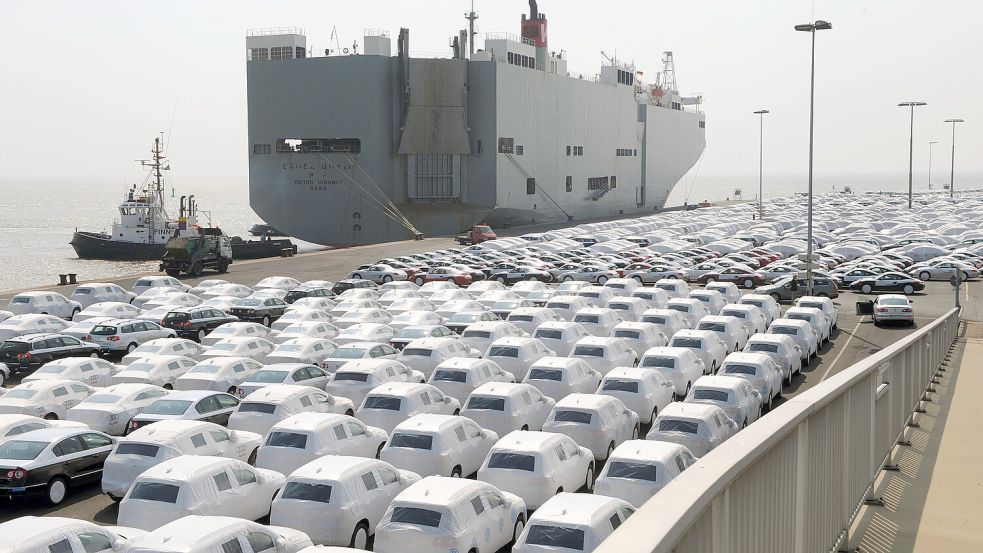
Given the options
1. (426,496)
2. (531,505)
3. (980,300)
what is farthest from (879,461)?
(980,300)

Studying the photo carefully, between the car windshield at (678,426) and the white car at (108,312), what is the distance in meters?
24.8

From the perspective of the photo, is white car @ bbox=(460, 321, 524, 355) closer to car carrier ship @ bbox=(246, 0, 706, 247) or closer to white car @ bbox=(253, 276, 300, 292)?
white car @ bbox=(253, 276, 300, 292)

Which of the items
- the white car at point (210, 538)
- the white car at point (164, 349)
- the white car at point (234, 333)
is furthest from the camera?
the white car at point (234, 333)

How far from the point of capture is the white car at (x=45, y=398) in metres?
22.8

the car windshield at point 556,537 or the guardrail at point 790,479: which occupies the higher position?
the guardrail at point 790,479

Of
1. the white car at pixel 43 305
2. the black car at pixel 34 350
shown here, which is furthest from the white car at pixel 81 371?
the white car at pixel 43 305

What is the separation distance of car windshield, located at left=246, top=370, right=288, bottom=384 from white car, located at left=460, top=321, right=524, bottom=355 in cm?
729

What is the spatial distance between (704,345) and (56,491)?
56.7 ft

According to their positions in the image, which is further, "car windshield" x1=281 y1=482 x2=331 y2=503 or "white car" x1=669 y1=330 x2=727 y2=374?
"white car" x1=669 y1=330 x2=727 y2=374

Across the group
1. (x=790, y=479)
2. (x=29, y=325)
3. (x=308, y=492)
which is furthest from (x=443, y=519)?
(x=29, y=325)

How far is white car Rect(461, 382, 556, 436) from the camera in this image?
20734 mm

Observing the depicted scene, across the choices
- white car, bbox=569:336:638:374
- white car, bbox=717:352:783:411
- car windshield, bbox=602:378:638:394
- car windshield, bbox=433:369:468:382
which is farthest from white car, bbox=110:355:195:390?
white car, bbox=717:352:783:411

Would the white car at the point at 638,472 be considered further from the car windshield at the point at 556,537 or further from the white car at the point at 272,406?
the white car at the point at 272,406

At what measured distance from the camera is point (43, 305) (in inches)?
1635
